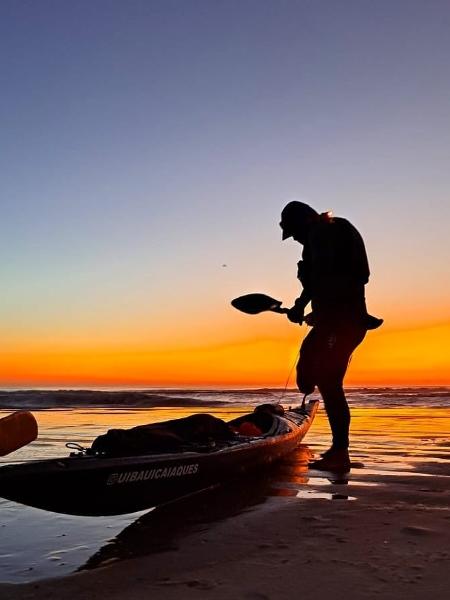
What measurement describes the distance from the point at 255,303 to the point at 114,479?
4172mm

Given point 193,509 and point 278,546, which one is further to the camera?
point 193,509

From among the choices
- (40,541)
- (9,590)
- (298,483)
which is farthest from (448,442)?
(9,590)

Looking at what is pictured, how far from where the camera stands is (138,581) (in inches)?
87.7

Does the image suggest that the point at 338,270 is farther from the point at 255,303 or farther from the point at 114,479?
the point at 114,479

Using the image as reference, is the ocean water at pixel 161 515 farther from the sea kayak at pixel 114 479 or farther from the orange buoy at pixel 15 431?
the orange buoy at pixel 15 431

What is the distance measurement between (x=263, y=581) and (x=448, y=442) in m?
6.29

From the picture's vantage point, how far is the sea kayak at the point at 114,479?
110 inches

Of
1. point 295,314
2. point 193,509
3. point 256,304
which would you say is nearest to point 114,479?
point 193,509

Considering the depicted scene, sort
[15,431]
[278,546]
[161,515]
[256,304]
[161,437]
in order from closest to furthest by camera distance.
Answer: [278,546] < [15,431] < [161,515] < [161,437] < [256,304]

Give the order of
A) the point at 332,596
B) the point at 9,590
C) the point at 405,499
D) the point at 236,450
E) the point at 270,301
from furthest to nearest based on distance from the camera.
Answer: the point at 270,301, the point at 236,450, the point at 405,499, the point at 9,590, the point at 332,596

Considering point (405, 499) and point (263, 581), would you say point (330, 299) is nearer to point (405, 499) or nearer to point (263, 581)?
point (405, 499)

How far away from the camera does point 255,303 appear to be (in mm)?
7074

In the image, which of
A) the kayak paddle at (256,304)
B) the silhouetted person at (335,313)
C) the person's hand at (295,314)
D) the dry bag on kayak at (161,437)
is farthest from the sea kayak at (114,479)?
the kayak paddle at (256,304)

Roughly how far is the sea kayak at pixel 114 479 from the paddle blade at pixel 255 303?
2.82m
